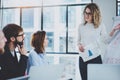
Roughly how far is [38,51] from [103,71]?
150cm

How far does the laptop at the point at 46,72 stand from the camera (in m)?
1.52

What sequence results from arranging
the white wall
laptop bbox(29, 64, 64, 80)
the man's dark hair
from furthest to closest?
1. the white wall
2. the man's dark hair
3. laptop bbox(29, 64, 64, 80)

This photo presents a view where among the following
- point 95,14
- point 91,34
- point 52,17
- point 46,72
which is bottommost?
point 46,72

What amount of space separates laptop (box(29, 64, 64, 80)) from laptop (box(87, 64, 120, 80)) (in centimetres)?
21

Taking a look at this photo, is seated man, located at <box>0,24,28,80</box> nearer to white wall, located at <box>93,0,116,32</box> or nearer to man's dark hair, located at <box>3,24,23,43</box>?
man's dark hair, located at <box>3,24,23,43</box>

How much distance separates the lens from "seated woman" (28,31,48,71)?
2.89 meters

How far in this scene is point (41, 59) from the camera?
9.64 feet

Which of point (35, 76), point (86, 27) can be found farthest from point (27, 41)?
point (35, 76)

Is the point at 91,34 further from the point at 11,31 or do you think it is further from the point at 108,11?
the point at 108,11

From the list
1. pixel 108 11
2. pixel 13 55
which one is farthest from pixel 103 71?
pixel 108 11

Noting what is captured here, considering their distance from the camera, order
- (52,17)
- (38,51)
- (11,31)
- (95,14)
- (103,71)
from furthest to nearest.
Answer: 1. (52,17)
2. (95,14)
3. (38,51)
4. (11,31)
5. (103,71)

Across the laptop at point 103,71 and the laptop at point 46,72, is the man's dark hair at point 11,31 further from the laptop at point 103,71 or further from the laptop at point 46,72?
the laptop at point 103,71

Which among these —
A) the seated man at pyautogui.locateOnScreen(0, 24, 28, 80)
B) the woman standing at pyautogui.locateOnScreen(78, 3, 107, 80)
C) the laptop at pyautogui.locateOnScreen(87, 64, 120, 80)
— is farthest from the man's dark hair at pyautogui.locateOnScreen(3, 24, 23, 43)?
the laptop at pyautogui.locateOnScreen(87, 64, 120, 80)

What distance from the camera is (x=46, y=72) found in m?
1.59
